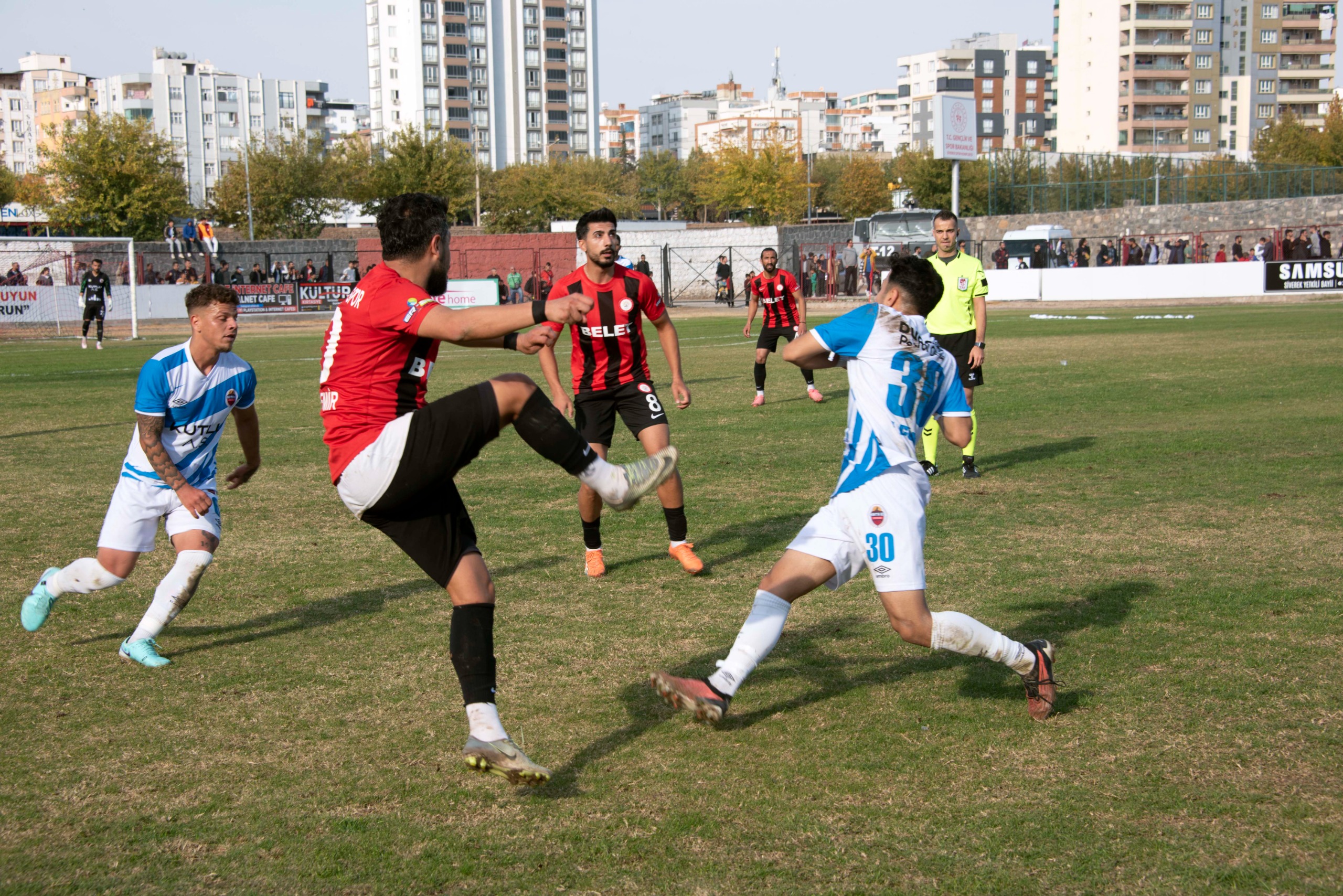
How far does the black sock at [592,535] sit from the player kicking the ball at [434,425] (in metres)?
2.94

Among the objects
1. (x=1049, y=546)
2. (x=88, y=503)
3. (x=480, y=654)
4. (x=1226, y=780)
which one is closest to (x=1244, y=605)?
(x=1049, y=546)

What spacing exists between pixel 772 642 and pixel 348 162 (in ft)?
297

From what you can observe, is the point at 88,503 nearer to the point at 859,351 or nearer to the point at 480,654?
the point at 480,654

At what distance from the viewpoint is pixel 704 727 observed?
187 inches

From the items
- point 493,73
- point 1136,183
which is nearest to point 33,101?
point 493,73

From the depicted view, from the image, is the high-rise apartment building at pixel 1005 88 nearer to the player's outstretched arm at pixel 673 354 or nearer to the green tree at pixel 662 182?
the green tree at pixel 662 182

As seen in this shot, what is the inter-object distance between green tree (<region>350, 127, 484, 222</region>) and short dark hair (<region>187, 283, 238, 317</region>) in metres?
66.3

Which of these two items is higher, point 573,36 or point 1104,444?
point 573,36

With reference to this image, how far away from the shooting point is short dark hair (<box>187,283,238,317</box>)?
19.2 feet

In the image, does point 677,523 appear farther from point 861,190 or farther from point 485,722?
point 861,190

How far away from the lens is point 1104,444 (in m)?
11.6

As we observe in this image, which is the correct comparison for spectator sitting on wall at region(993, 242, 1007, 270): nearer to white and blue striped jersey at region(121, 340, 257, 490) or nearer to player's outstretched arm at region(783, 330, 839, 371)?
white and blue striped jersey at region(121, 340, 257, 490)

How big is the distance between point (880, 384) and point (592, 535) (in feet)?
10.7

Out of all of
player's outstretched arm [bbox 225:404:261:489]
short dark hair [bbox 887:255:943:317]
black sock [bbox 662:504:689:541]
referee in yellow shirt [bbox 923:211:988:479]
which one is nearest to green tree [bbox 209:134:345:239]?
referee in yellow shirt [bbox 923:211:988:479]
